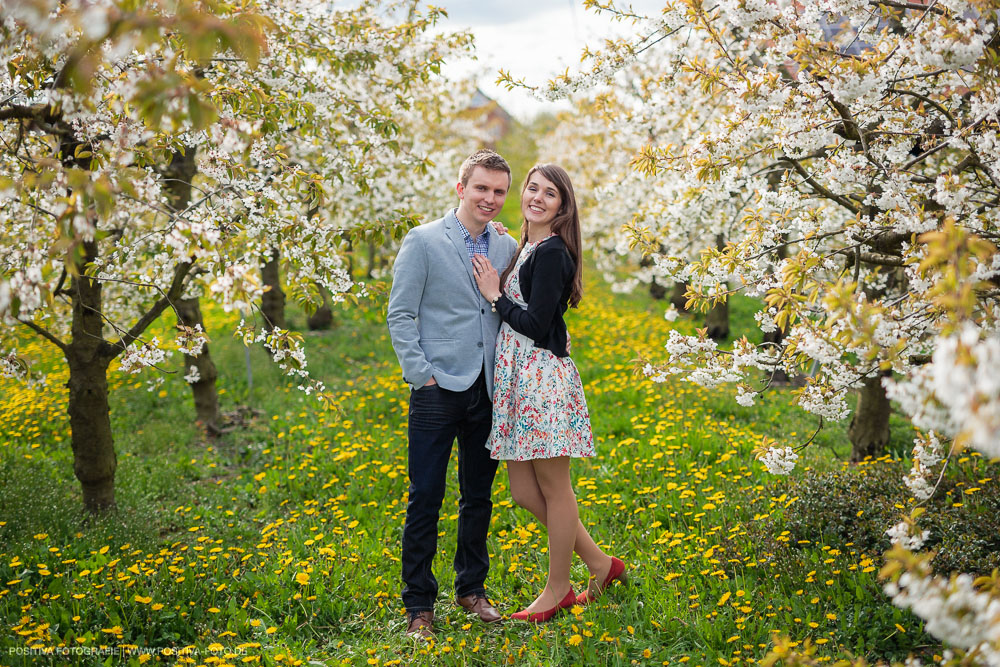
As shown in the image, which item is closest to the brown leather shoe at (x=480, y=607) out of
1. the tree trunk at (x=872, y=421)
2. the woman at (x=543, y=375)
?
the woman at (x=543, y=375)

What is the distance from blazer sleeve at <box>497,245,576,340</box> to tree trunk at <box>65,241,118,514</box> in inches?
112

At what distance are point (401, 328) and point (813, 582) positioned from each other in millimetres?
2330

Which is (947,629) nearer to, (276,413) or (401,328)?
(401,328)

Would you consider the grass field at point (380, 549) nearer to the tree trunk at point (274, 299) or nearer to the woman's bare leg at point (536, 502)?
the woman's bare leg at point (536, 502)

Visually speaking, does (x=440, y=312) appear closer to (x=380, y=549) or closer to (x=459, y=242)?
(x=459, y=242)

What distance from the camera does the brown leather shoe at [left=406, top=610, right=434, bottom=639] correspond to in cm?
325

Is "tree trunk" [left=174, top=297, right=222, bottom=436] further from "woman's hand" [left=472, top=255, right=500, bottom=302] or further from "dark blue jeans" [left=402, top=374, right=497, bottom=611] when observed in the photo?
"woman's hand" [left=472, top=255, right=500, bottom=302]

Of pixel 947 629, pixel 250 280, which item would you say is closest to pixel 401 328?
pixel 250 280

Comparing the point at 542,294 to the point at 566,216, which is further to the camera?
the point at 566,216

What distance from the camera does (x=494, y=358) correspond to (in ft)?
11.1

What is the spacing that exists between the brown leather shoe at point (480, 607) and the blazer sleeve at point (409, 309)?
1151mm

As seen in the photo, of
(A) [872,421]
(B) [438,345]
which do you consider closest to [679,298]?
(A) [872,421]

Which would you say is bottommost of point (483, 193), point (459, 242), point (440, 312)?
point (440, 312)

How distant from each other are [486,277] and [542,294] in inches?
12.3
